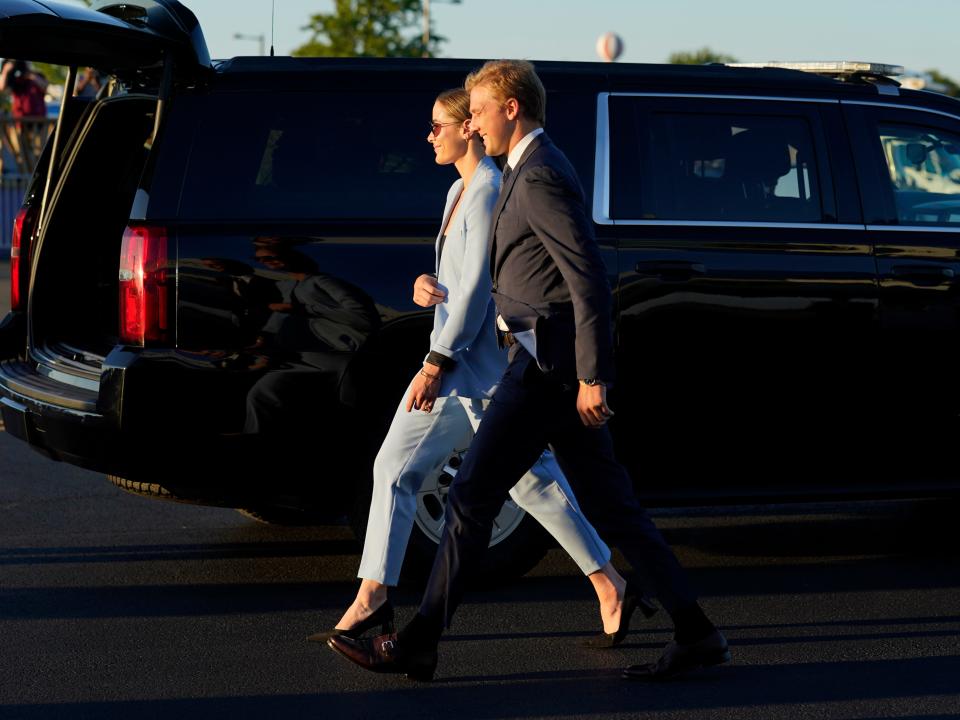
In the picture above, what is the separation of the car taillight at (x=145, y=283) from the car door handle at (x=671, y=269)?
160 centimetres

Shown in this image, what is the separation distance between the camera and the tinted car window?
5484mm

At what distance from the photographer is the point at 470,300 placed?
15.6 ft

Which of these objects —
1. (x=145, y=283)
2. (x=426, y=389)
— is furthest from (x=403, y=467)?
(x=145, y=283)

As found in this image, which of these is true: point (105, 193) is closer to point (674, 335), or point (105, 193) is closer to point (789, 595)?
point (674, 335)

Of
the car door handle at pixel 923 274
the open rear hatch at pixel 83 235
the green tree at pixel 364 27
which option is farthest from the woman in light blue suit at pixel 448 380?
the green tree at pixel 364 27

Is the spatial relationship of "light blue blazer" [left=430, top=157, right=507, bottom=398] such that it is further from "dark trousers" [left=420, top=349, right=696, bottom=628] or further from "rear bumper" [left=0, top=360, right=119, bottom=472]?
"rear bumper" [left=0, top=360, right=119, bottom=472]

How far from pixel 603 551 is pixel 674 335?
93cm

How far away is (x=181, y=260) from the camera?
5.36 m

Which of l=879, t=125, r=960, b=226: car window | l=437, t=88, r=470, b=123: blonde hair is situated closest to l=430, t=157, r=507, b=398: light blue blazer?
l=437, t=88, r=470, b=123: blonde hair

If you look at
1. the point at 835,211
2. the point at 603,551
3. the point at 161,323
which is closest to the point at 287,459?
the point at 161,323

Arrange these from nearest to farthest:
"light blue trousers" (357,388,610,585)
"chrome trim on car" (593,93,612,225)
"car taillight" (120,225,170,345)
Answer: "light blue trousers" (357,388,610,585)
"car taillight" (120,225,170,345)
"chrome trim on car" (593,93,612,225)

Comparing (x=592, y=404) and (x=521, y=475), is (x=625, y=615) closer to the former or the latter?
(x=521, y=475)

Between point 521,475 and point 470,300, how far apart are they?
0.52 meters

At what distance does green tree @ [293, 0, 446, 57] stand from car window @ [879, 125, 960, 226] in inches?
1713
